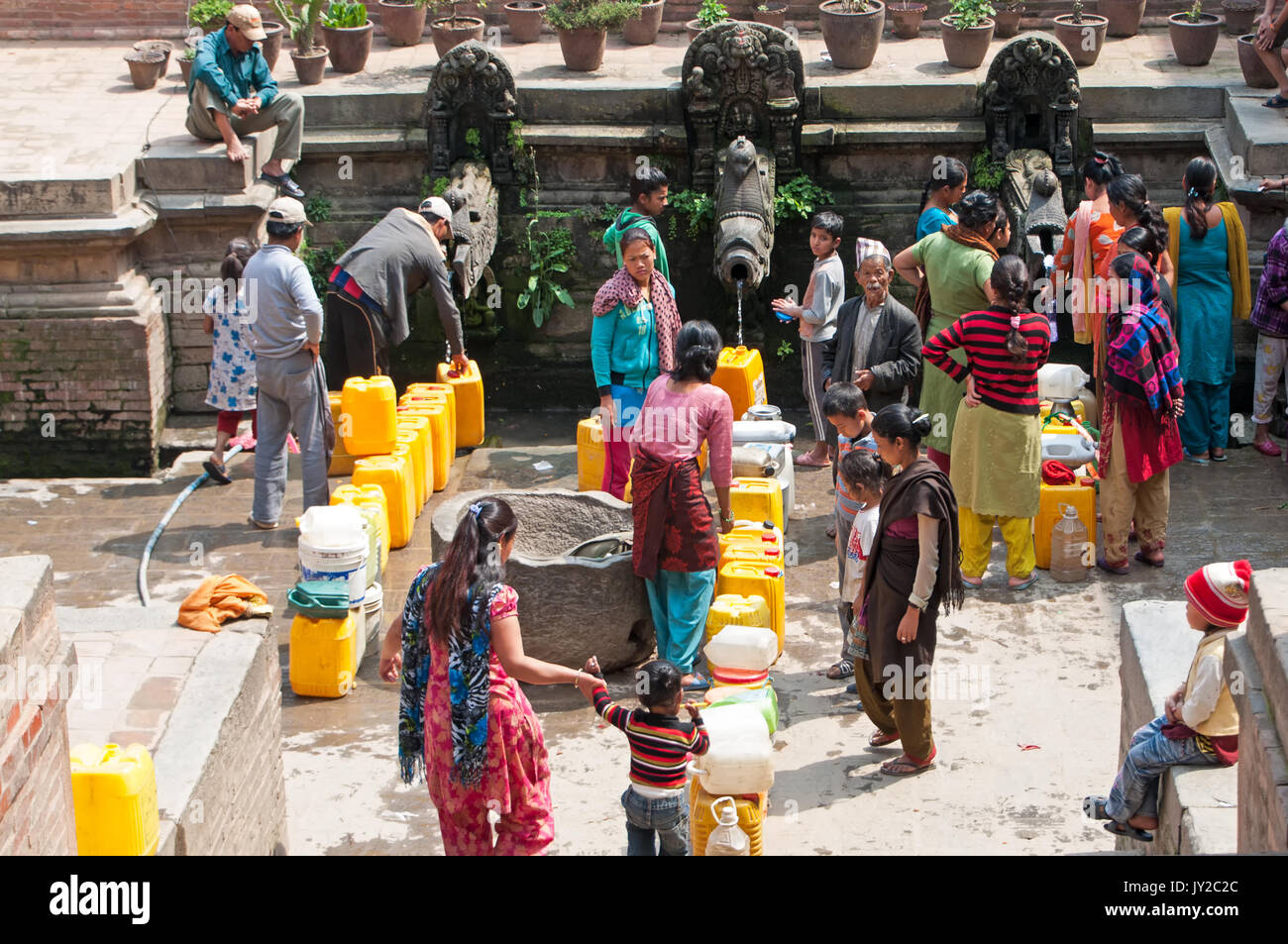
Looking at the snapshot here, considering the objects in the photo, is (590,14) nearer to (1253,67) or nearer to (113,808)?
(1253,67)

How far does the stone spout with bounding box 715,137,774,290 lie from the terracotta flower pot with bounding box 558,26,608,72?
6.18 ft

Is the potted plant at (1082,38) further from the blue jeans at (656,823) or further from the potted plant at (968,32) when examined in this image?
the blue jeans at (656,823)

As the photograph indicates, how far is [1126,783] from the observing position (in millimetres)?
5652

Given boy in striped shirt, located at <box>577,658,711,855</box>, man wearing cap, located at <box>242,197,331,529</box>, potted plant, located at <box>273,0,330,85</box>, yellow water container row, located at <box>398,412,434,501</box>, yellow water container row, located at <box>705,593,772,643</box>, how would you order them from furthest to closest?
potted plant, located at <box>273,0,330,85</box> → yellow water container row, located at <box>398,412,434,501</box> → man wearing cap, located at <box>242,197,331,529</box> → yellow water container row, located at <box>705,593,772,643</box> → boy in striped shirt, located at <box>577,658,711,855</box>

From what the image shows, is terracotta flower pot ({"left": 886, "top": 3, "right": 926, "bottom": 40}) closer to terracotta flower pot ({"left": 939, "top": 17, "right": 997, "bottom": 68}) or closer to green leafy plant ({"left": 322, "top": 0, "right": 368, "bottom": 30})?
terracotta flower pot ({"left": 939, "top": 17, "right": 997, "bottom": 68})

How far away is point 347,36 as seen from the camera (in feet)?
44.5

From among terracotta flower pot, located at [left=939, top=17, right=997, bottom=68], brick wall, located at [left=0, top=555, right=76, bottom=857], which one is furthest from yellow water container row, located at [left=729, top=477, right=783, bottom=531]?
terracotta flower pot, located at [left=939, top=17, right=997, bottom=68]

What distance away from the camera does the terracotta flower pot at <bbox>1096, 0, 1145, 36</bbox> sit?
14320 millimetres

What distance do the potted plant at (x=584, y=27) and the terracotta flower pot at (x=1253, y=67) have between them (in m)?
4.87

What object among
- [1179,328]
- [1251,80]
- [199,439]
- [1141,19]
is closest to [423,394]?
[199,439]

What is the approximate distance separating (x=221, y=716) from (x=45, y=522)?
475cm

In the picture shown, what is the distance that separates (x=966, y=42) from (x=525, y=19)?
384cm

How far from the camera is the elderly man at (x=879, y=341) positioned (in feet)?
28.6

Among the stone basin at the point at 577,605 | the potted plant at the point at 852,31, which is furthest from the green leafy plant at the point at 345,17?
the stone basin at the point at 577,605
